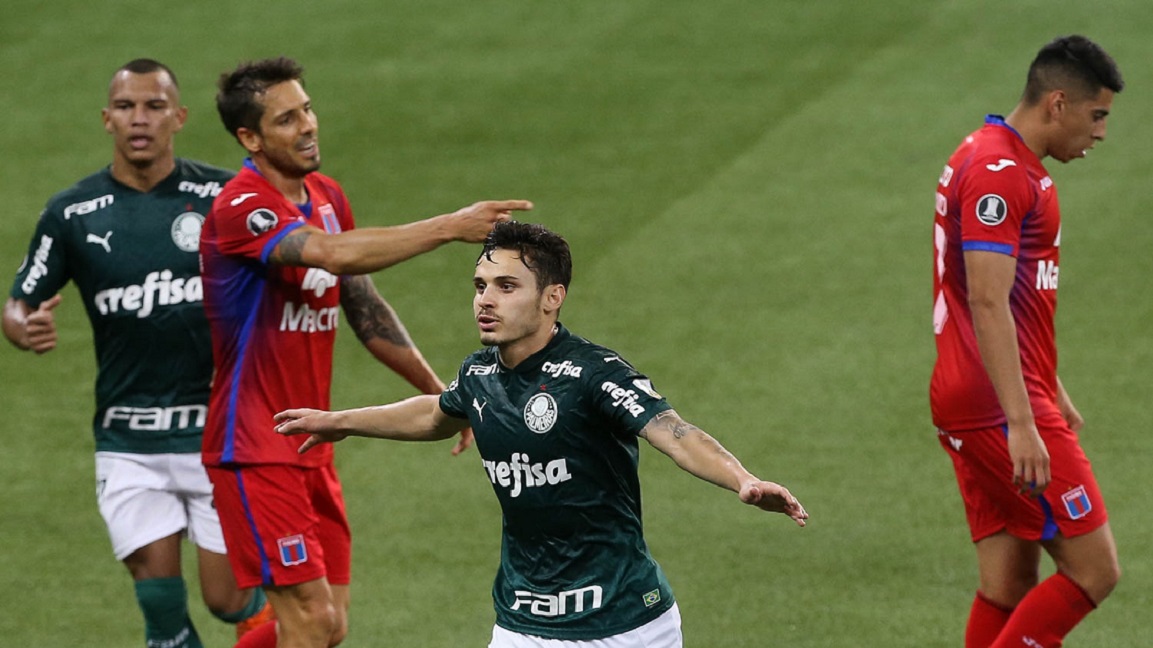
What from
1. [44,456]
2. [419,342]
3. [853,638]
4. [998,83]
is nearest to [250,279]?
[853,638]

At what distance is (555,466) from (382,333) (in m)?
2.04

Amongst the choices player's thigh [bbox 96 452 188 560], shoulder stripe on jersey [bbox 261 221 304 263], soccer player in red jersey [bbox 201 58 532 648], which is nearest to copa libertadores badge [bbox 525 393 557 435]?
soccer player in red jersey [bbox 201 58 532 648]

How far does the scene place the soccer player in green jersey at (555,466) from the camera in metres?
5.57

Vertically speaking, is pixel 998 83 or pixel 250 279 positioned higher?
pixel 998 83

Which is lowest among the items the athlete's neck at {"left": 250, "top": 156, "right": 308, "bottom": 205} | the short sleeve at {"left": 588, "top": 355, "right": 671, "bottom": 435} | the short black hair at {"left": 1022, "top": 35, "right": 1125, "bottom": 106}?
the short sleeve at {"left": 588, "top": 355, "right": 671, "bottom": 435}

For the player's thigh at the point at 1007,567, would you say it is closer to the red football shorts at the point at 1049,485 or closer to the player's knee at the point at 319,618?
the red football shorts at the point at 1049,485

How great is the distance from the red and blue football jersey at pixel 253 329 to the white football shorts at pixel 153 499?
649 mm

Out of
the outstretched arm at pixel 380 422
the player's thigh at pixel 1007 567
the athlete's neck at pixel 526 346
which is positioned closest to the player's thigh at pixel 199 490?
the outstretched arm at pixel 380 422

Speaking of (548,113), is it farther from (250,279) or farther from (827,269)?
(250,279)

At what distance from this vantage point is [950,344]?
22.4 ft

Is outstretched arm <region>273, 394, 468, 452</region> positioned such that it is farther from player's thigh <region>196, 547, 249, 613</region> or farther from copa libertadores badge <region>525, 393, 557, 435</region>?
player's thigh <region>196, 547, 249, 613</region>

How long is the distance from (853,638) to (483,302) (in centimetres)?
364

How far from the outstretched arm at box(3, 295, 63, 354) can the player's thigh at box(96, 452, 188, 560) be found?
2.06 feet

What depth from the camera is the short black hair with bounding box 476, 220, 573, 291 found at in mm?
5660
